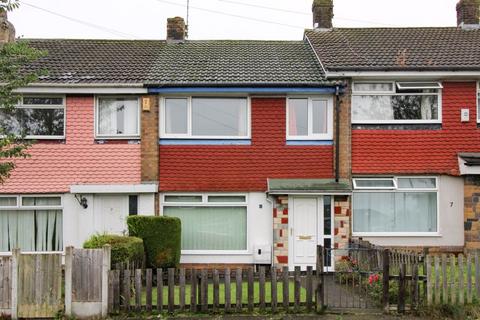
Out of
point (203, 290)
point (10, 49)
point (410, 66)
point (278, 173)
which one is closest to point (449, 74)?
point (410, 66)

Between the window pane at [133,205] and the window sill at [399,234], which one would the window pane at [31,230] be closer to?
the window pane at [133,205]

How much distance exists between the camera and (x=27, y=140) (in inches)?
680

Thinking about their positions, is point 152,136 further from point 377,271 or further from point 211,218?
point 377,271

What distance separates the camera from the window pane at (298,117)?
1755 cm

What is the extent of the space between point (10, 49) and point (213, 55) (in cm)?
848

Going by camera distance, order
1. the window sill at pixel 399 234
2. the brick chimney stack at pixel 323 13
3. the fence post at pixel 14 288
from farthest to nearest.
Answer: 1. the brick chimney stack at pixel 323 13
2. the window sill at pixel 399 234
3. the fence post at pixel 14 288

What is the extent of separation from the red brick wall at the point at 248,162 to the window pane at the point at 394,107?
160 cm

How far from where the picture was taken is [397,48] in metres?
19.3

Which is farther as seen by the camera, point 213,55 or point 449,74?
point 213,55

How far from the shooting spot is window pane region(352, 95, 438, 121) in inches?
694

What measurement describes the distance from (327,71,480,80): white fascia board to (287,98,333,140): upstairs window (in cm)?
94

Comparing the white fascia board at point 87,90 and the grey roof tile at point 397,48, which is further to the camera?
the grey roof tile at point 397,48

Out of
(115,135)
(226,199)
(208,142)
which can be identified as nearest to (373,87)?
(208,142)

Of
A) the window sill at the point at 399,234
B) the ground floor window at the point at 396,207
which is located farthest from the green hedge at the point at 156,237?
Result: the ground floor window at the point at 396,207
